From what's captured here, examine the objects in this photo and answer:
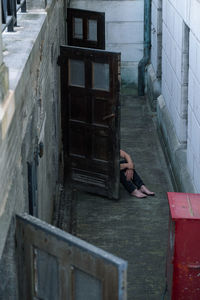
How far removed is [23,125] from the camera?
4.94 metres

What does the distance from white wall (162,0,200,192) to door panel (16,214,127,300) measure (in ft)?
13.3

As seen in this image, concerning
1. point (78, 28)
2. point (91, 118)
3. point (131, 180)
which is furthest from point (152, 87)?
point (91, 118)

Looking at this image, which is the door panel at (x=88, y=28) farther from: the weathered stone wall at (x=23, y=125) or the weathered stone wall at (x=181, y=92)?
the weathered stone wall at (x=23, y=125)

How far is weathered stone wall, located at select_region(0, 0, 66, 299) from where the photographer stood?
4.06 metres

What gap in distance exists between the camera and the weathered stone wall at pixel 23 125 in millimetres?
4062

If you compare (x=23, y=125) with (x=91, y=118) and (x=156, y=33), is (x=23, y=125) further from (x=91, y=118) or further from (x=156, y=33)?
(x=156, y=33)

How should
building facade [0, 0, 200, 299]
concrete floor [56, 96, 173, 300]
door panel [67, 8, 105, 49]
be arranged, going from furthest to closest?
door panel [67, 8, 105, 49]
concrete floor [56, 96, 173, 300]
building facade [0, 0, 200, 299]

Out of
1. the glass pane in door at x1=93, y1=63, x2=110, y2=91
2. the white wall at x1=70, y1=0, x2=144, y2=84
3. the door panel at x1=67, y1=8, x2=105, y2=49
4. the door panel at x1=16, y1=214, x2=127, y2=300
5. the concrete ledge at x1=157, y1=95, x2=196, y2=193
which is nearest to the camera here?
the door panel at x1=16, y1=214, x2=127, y2=300

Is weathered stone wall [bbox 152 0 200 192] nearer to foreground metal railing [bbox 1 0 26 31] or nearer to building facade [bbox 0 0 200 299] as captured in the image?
building facade [bbox 0 0 200 299]

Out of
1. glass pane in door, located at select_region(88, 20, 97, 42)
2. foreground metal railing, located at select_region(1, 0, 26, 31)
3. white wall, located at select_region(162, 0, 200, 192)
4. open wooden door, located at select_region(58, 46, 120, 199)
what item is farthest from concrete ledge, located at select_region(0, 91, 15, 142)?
glass pane in door, located at select_region(88, 20, 97, 42)

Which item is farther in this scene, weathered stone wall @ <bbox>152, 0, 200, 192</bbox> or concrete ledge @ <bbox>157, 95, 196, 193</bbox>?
concrete ledge @ <bbox>157, 95, 196, 193</bbox>

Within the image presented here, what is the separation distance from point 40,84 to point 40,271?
8.56ft

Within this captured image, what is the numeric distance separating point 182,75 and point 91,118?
146cm

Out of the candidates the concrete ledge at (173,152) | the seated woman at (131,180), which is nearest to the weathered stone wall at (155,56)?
the concrete ledge at (173,152)
